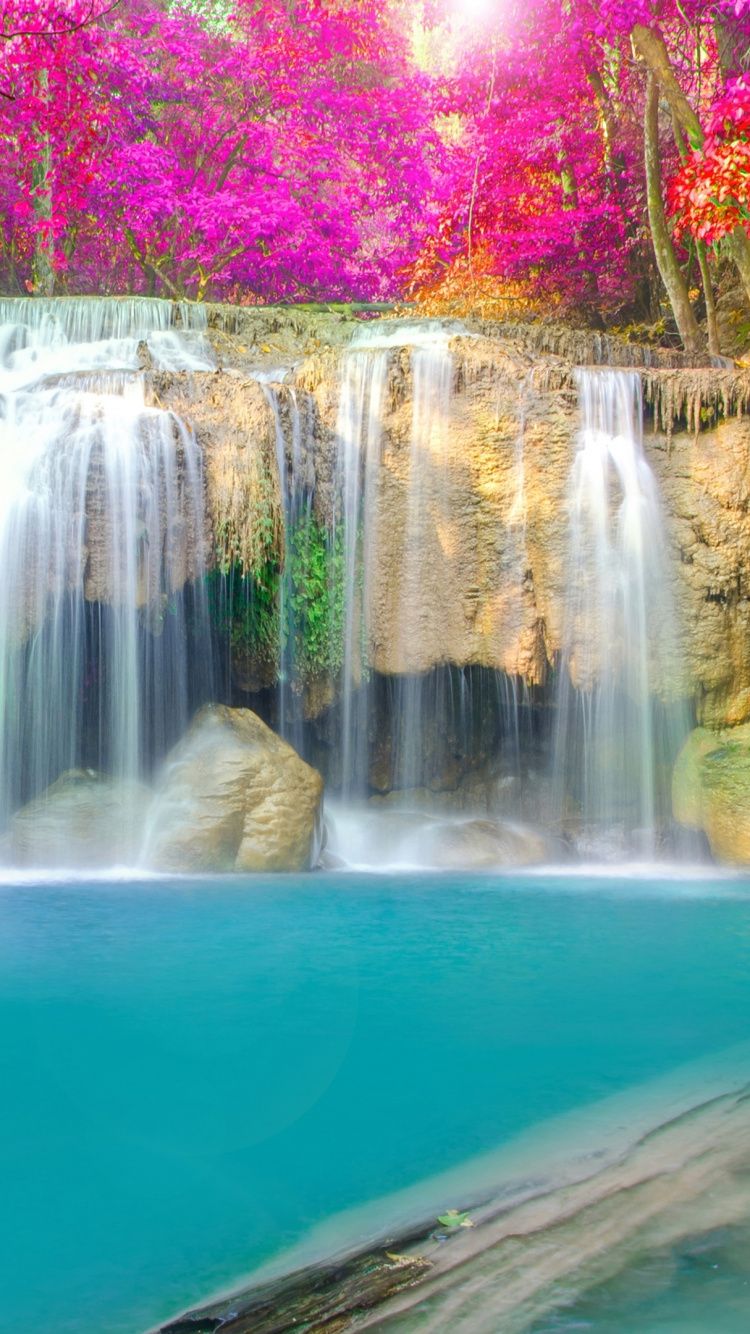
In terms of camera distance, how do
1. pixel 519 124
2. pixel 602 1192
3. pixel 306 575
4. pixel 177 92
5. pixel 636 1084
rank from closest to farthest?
1. pixel 602 1192
2. pixel 636 1084
3. pixel 306 575
4. pixel 519 124
5. pixel 177 92

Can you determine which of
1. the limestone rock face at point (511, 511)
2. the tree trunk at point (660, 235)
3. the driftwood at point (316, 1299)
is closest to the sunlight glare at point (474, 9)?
the tree trunk at point (660, 235)

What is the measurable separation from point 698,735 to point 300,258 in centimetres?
1347

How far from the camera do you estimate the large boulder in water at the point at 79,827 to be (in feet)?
31.4

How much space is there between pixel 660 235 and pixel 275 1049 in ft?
38.9

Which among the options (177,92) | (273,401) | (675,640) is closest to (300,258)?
(177,92)

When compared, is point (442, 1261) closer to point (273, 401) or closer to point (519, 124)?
point (273, 401)

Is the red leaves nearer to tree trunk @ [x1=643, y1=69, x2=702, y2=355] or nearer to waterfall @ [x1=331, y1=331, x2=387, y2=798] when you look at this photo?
tree trunk @ [x1=643, y1=69, x2=702, y2=355]

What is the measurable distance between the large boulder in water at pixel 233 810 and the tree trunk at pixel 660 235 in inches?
305

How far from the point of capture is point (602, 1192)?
3.76 metres

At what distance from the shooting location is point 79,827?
9.72 m

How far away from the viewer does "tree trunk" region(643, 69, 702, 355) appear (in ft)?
45.8

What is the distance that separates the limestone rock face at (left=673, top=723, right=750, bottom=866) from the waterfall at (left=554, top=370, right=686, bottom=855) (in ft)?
0.73

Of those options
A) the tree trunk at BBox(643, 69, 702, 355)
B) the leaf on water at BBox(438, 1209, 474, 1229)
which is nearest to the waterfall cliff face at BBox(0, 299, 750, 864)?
the tree trunk at BBox(643, 69, 702, 355)

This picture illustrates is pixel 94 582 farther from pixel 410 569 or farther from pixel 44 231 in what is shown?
pixel 44 231
